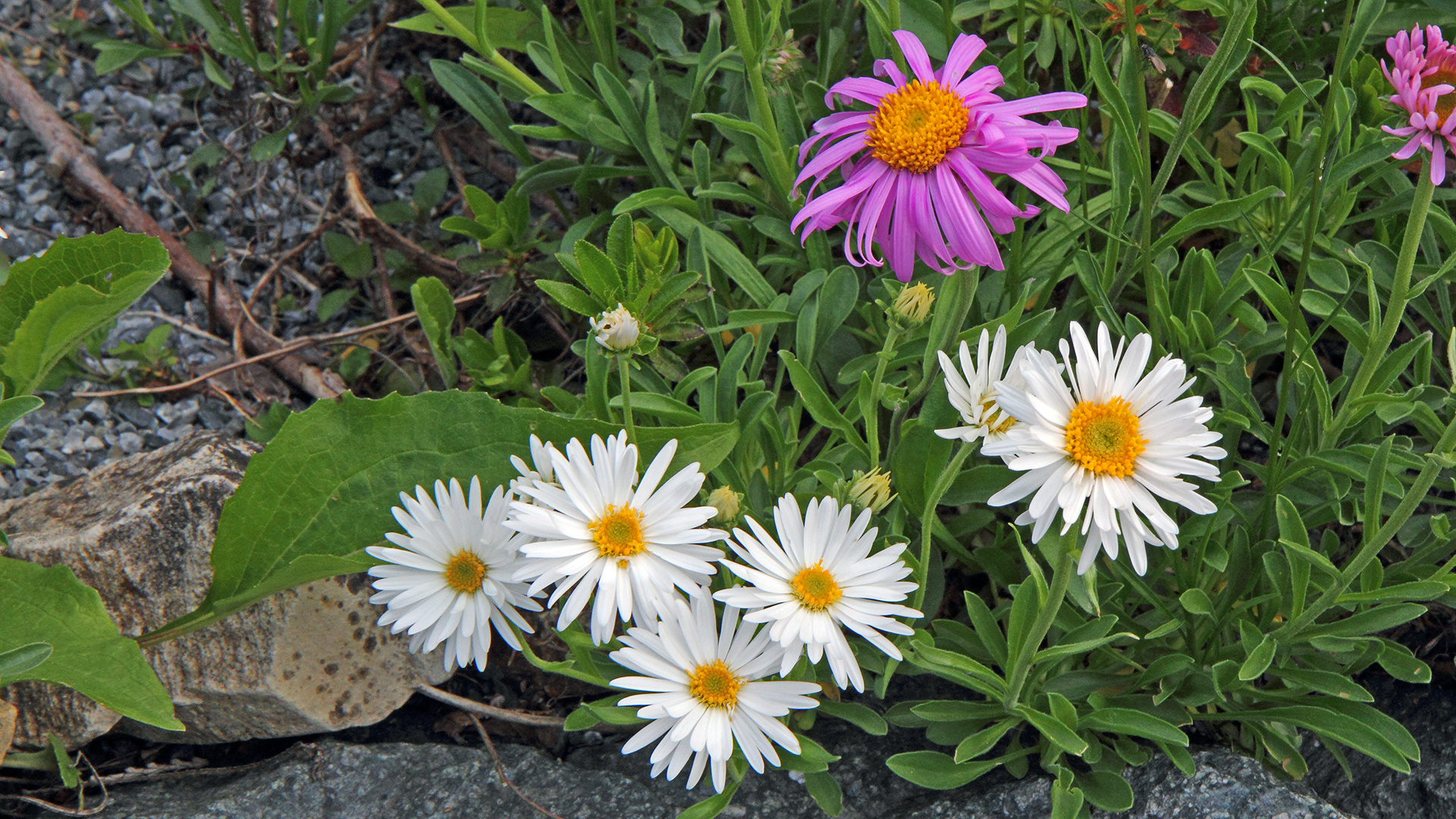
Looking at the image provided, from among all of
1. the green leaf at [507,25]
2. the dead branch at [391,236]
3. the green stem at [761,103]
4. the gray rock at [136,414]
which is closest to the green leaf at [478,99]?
the green leaf at [507,25]

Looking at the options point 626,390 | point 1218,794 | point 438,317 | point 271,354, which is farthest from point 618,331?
point 271,354

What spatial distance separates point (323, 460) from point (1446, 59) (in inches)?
69.8

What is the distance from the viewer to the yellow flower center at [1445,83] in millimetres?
1453

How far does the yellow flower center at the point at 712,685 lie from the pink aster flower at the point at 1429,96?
116 cm

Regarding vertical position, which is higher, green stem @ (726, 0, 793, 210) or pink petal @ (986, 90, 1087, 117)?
green stem @ (726, 0, 793, 210)

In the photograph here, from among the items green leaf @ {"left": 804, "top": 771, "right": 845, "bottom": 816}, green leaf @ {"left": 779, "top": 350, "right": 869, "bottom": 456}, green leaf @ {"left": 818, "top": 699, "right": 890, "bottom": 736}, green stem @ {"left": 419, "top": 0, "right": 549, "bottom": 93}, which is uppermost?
green stem @ {"left": 419, "top": 0, "right": 549, "bottom": 93}

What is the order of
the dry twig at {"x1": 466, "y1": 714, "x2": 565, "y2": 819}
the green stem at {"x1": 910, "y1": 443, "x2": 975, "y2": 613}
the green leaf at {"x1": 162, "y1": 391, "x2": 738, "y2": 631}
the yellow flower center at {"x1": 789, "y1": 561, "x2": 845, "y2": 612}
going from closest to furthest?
the green stem at {"x1": 910, "y1": 443, "x2": 975, "y2": 613} < the yellow flower center at {"x1": 789, "y1": 561, "x2": 845, "y2": 612} < the green leaf at {"x1": 162, "y1": 391, "x2": 738, "y2": 631} < the dry twig at {"x1": 466, "y1": 714, "x2": 565, "y2": 819}

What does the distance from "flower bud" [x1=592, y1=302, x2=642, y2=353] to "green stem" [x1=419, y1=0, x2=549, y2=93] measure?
2.47 ft

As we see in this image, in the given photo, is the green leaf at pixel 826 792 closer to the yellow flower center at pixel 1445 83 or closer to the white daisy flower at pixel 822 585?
the white daisy flower at pixel 822 585

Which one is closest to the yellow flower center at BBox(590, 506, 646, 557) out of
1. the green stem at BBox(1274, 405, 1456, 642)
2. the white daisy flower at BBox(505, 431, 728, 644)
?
the white daisy flower at BBox(505, 431, 728, 644)

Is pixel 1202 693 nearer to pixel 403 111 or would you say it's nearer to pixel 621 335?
pixel 621 335

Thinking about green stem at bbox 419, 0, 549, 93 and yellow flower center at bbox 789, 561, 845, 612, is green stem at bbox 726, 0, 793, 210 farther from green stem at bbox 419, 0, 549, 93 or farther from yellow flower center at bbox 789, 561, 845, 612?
yellow flower center at bbox 789, 561, 845, 612

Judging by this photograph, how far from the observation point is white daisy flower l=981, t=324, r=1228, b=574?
1.39m

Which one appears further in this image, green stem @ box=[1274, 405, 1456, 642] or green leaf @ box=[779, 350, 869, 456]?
green leaf @ box=[779, 350, 869, 456]
